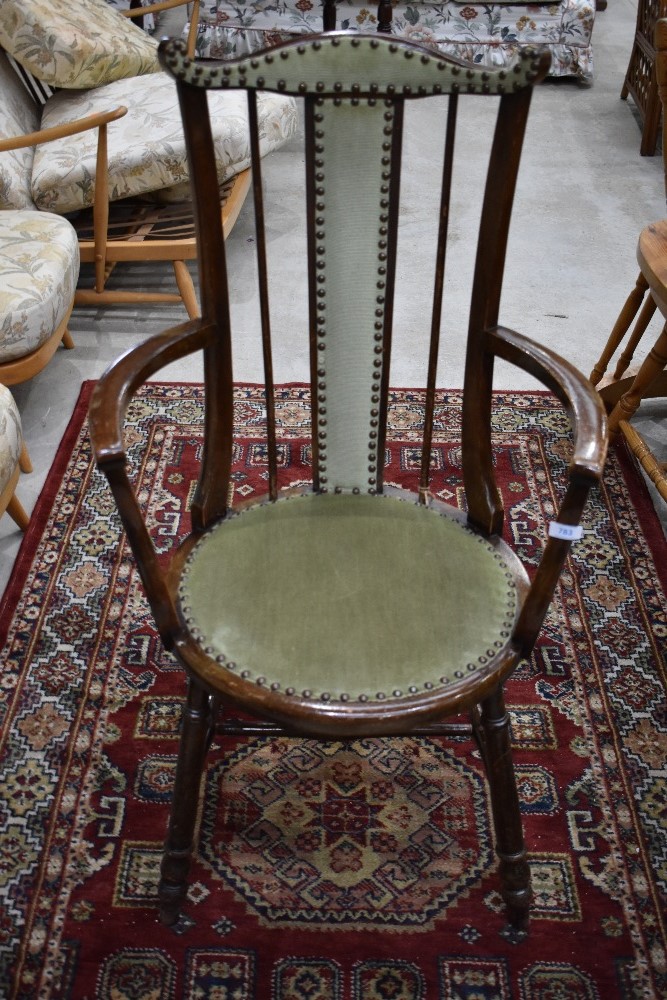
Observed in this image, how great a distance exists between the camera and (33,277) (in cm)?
208

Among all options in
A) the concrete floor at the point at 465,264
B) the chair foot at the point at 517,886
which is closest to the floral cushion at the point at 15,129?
the concrete floor at the point at 465,264

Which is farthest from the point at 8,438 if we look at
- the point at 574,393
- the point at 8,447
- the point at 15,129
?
the point at 15,129

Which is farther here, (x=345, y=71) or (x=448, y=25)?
(x=448, y=25)

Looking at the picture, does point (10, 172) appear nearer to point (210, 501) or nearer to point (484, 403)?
point (210, 501)

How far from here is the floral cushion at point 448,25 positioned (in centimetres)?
416

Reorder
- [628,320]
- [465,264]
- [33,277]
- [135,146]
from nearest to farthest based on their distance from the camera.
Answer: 1. [33,277]
2. [628,320]
3. [135,146]
4. [465,264]

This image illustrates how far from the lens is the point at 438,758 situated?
5.25 ft

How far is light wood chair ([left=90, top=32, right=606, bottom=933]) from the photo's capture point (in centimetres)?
108

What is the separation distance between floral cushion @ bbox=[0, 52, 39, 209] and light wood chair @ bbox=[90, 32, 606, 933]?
154cm

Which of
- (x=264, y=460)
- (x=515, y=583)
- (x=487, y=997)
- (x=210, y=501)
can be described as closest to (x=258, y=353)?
(x=264, y=460)

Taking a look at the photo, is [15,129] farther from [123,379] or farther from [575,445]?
[575,445]

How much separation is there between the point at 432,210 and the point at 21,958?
2705 mm

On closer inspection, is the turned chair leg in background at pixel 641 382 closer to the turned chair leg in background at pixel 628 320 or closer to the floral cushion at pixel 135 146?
the turned chair leg in background at pixel 628 320

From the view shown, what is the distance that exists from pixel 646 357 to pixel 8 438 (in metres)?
1.40
